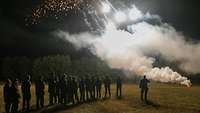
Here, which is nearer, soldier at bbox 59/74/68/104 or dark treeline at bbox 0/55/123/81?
soldier at bbox 59/74/68/104

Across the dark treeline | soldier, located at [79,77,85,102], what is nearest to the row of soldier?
soldier, located at [79,77,85,102]

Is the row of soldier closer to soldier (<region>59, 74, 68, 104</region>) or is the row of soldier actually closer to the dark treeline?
soldier (<region>59, 74, 68, 104</region>)

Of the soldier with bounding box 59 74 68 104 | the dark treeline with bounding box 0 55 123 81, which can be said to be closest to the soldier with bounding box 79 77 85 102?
the soldier with bounding box 59 74 68 104

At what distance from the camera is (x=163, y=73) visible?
6238 cm

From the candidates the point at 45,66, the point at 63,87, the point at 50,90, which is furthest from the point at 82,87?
the point at 45,66

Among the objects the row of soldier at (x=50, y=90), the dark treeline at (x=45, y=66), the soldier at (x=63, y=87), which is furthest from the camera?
the dark treeline at (x=45, y=66)

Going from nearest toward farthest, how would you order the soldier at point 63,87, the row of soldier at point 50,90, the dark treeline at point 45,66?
the row of soldier at point 50,90 → the soldier at point 63,87 → the dark treeline at point 45,66

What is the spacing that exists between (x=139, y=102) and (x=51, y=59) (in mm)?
87571

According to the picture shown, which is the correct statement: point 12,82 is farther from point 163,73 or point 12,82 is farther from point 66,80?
point 163,73

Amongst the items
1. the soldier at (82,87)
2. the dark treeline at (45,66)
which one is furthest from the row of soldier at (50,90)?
the dark treeline at (45,66)

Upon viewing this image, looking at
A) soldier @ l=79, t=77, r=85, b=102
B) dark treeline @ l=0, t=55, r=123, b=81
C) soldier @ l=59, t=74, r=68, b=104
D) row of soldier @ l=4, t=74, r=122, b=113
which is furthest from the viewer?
dark treeline @ l=0, t=55, r=123, b=81

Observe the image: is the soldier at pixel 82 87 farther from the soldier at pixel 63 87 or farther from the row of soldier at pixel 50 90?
the soldier at pixel 63 87

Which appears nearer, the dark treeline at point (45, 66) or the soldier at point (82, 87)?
the soldier at point (82, 87)

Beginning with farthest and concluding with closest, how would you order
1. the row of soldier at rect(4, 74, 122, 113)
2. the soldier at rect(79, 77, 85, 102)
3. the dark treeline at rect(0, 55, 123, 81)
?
1. the dark treeline at rect(0, 55, 123, 81)
2. the soldier at rect(79, 77, 85, 102)
3. the row of soldier at rect(4, 74, 122, 113)
